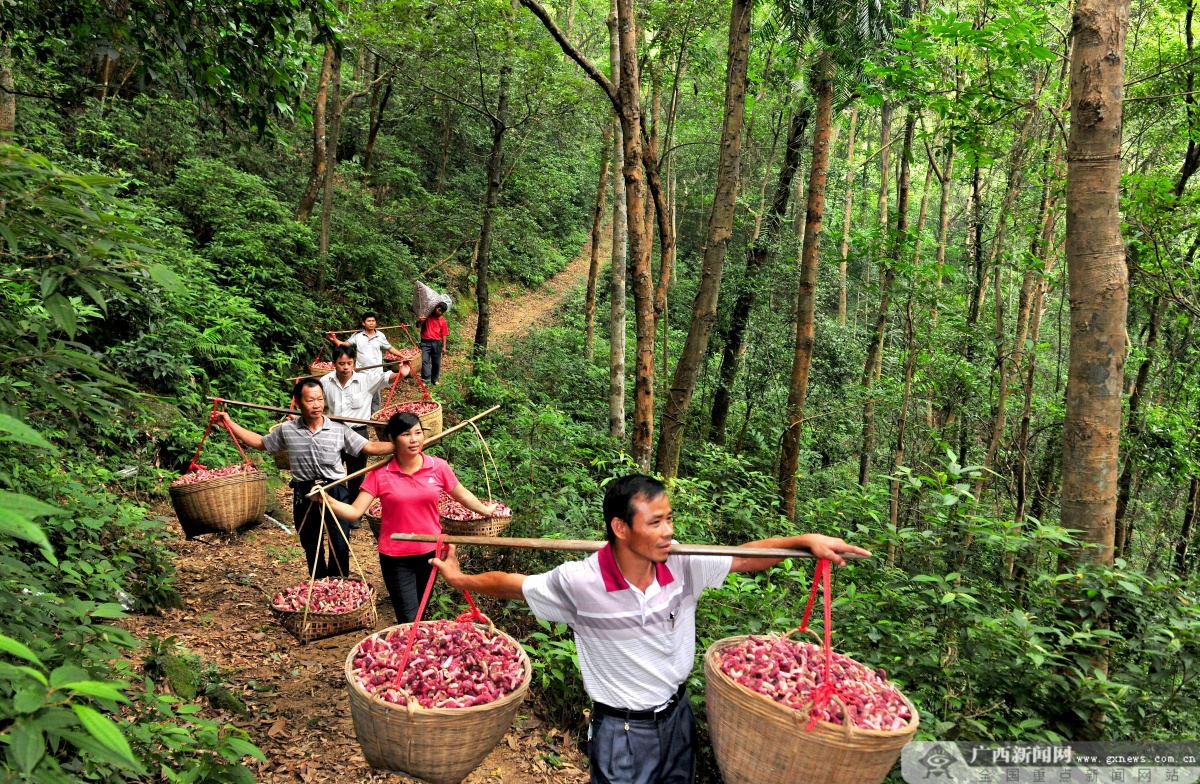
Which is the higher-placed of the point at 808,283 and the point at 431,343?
the point at 808,283

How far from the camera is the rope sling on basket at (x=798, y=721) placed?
7.22 feet

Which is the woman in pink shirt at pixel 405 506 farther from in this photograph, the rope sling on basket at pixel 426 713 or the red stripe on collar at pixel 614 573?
the red stripe on collar at pixel 614 573

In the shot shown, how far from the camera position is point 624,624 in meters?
2.53

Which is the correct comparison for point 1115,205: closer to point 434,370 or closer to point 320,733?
point 320,733

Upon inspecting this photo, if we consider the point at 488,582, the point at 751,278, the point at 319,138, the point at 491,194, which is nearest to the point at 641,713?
the point at 488,582

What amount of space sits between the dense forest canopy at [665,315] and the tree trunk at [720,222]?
4 cm

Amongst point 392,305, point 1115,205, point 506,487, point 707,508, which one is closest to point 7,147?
point 1115,205

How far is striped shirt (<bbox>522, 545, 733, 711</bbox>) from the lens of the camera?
2510 mm

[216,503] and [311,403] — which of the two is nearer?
[311,403]

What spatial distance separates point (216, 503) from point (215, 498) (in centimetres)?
4

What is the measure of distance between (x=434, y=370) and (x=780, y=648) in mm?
9828

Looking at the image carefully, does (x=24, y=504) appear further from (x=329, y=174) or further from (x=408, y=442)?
(x=329, y=174)

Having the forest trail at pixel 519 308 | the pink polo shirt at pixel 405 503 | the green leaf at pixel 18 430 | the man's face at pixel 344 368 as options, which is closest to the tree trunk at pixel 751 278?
the forest trail at pixel 519 308

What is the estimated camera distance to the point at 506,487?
7.29 m
